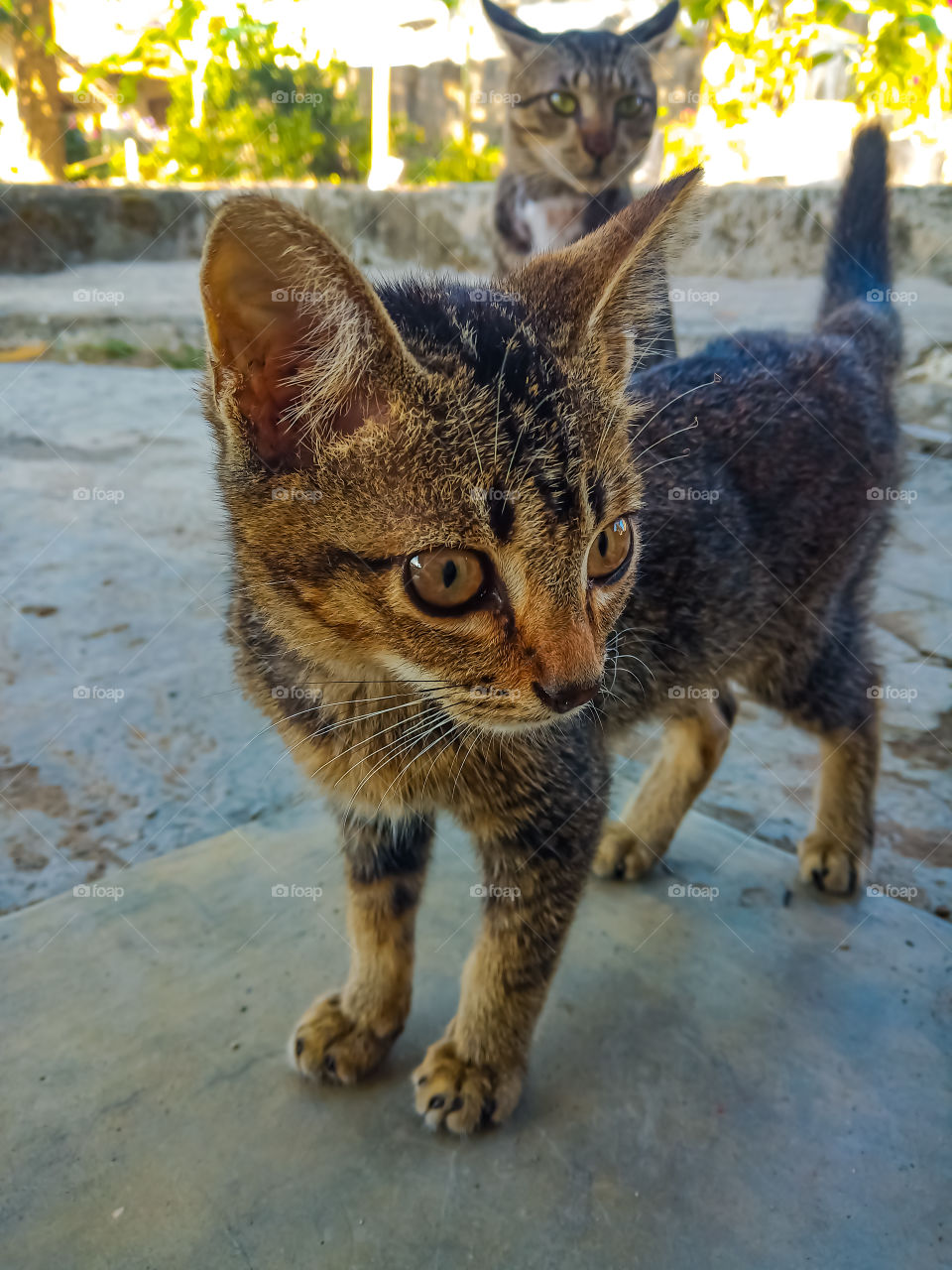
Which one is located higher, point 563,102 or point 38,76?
point 38,76

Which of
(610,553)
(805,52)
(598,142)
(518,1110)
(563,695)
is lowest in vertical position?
(518,1110)

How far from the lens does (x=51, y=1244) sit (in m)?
1.40

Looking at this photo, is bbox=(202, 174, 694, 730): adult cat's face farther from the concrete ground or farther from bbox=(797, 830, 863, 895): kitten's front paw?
bbox=(797, 830, 863, 895): kitten's front paw

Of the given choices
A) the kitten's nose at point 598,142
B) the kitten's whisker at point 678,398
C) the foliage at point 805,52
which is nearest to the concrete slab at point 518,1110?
the kitten's whisker at point 678,398

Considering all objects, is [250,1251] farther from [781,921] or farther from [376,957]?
[781,921]

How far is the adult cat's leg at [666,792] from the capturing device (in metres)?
2.33

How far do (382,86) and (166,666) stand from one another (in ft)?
29.2

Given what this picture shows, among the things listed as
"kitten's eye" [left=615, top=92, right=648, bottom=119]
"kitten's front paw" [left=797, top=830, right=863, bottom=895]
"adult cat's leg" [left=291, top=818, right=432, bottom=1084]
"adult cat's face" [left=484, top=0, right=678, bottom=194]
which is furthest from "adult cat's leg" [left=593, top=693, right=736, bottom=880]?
"kitten's eye" [left=615, top=92, right=648, bottom=119]

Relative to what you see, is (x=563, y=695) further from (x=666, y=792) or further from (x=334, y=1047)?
(x=666, y=792)

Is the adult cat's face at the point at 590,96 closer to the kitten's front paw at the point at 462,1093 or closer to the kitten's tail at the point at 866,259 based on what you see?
the kitten's tail at the point at 866,259

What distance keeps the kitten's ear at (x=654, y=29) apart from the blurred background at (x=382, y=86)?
1.91 metres

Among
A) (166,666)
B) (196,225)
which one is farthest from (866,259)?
(196,225)

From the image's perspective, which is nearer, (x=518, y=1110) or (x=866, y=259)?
(x=518, y=1110)

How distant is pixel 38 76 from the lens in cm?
909
